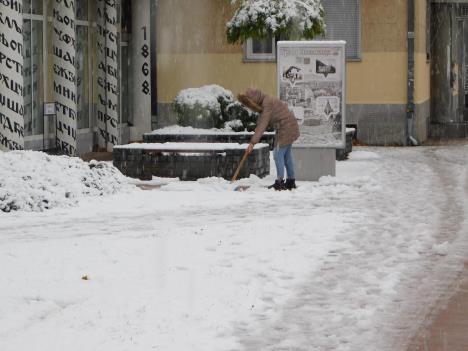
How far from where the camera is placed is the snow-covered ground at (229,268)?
25.5 feet

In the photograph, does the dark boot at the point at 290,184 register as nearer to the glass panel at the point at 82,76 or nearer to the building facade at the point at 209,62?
the glass panel at the point at 82,76

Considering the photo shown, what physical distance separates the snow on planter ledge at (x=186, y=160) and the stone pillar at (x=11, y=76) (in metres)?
2.33

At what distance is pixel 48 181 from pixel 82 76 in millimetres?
10222

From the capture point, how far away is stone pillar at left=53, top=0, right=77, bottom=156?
2266 centimetres

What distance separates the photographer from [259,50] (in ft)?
92.8

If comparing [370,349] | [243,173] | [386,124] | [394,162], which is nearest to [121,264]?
[370,349]

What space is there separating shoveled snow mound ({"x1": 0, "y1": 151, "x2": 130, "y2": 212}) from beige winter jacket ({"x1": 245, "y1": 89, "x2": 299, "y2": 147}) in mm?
2064

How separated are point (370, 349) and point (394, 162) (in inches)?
588

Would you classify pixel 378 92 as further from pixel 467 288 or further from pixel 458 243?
pixel 467 288

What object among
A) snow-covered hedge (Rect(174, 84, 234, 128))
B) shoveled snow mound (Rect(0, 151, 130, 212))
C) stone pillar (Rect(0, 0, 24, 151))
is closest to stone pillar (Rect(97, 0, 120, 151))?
snow-covered hedge (Rect(174, 84, 234, 128))

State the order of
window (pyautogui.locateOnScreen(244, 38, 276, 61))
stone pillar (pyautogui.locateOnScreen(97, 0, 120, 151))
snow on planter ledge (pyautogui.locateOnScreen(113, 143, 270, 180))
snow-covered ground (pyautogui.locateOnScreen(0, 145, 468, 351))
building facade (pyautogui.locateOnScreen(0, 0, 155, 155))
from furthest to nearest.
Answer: window (pyautogui.locateOnScreen(244, 38, 276, 61)) < stone pillar (pyautogui.locateOnScreen(97, 0, 120, 151)) < building facade (pyautogui.locateOnScreen(0, 0, 155, 155)) < snow on planter ledge (pyautogui.locateOnScreen(113, 143, 270, 180)) < snow-covered ground (pyautogui.locateOnScreen(0, 145, 468, 351))

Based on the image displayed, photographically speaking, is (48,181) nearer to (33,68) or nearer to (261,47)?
(33,68)

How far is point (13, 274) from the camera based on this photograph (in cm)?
948

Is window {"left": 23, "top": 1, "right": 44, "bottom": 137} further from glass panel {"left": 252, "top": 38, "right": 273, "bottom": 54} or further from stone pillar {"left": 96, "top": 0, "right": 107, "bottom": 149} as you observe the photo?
glass panel {"left": 252, "top": 38, "right": 273, "bottom": 54}
